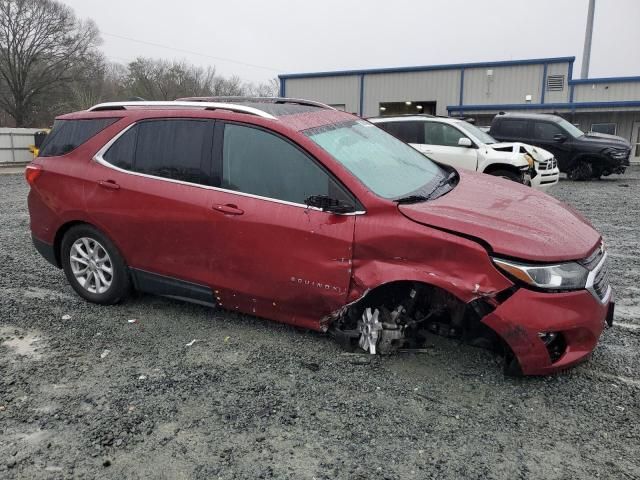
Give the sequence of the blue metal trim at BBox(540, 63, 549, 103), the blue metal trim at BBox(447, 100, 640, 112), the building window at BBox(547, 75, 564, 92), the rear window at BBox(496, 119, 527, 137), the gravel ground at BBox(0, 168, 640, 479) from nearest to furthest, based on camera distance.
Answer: the gravel ground at BBox(0, 168, 640, 479)
the rear window at BBox(496, 119, 527, 137)
the blue metal trim at BBox(447, 100, 640, 112)
the building window at BBox(547, 75, 564, 92)
the blue metal trim at BBox(540, 63, 549, 103)

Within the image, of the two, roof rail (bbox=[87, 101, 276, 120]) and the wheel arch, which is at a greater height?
roof rail (bbox=[87, 101, 276, 120])

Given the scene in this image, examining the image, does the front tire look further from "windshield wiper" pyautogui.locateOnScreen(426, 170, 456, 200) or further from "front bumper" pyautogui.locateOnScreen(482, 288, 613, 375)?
"front bumper" pyautogui.locateOnScreen(482, 288, 613, 375)

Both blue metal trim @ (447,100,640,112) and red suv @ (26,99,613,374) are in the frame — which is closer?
red suv @ (26,99,613,374)

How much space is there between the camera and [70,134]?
4695 mm

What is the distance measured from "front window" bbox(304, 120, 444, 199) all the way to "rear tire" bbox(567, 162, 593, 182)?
12106 mm

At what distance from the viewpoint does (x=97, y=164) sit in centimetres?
443

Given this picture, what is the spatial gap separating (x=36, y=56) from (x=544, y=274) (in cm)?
4805

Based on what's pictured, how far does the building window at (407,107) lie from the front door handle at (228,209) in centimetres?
2656

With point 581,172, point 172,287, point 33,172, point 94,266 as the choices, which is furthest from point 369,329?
point 581,172

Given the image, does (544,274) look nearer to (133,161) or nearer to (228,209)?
(228,209)

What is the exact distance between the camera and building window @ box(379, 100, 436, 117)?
29.1m

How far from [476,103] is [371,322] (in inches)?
1031

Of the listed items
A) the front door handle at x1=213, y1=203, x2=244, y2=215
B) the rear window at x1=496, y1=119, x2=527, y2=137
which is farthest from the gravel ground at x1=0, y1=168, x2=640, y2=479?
the rear window at x1=496, y1=119, x2=527, y2=137

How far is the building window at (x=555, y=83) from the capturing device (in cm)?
2572
